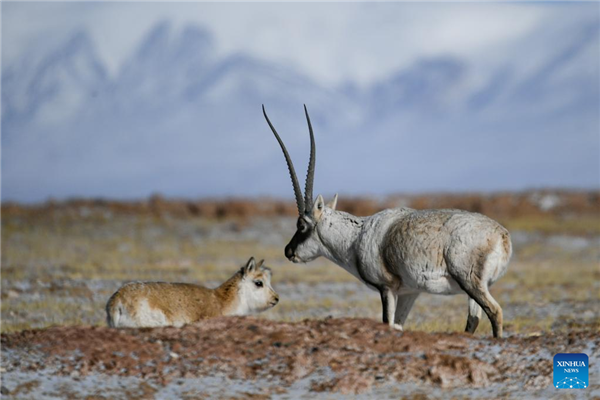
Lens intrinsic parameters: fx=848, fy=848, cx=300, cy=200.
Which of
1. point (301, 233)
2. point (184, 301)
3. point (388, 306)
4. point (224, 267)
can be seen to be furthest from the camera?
point (224, 267)

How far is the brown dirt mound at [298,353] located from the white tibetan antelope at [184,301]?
0.48m

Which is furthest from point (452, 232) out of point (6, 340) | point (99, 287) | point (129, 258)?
point (129, 258)

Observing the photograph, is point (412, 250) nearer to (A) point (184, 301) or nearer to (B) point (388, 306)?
(B) point (388, 306)

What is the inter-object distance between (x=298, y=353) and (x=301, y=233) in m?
2.88

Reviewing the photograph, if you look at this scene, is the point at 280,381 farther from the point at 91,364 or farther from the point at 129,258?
the point at 129,258

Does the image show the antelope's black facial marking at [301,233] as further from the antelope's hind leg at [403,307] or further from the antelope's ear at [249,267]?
the antelope's hind leg at [403,307]

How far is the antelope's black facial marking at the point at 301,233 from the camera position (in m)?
12.8

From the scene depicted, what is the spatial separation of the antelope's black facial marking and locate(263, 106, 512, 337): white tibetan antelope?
0.02 meters

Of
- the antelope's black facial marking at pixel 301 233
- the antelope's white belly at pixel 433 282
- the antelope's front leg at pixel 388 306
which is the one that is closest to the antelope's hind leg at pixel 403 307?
the antelope's front leg at pixel 388 306

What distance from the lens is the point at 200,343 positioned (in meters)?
10.7

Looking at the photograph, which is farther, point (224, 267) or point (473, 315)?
point (224, 267)

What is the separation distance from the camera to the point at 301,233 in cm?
1286

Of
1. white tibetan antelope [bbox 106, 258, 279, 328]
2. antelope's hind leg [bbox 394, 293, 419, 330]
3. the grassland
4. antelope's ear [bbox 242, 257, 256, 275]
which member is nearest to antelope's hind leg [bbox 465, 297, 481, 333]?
antelope's hind leg [bbox 394, 293, 419, 330]

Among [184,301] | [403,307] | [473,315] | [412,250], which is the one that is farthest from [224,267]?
[412,250]
